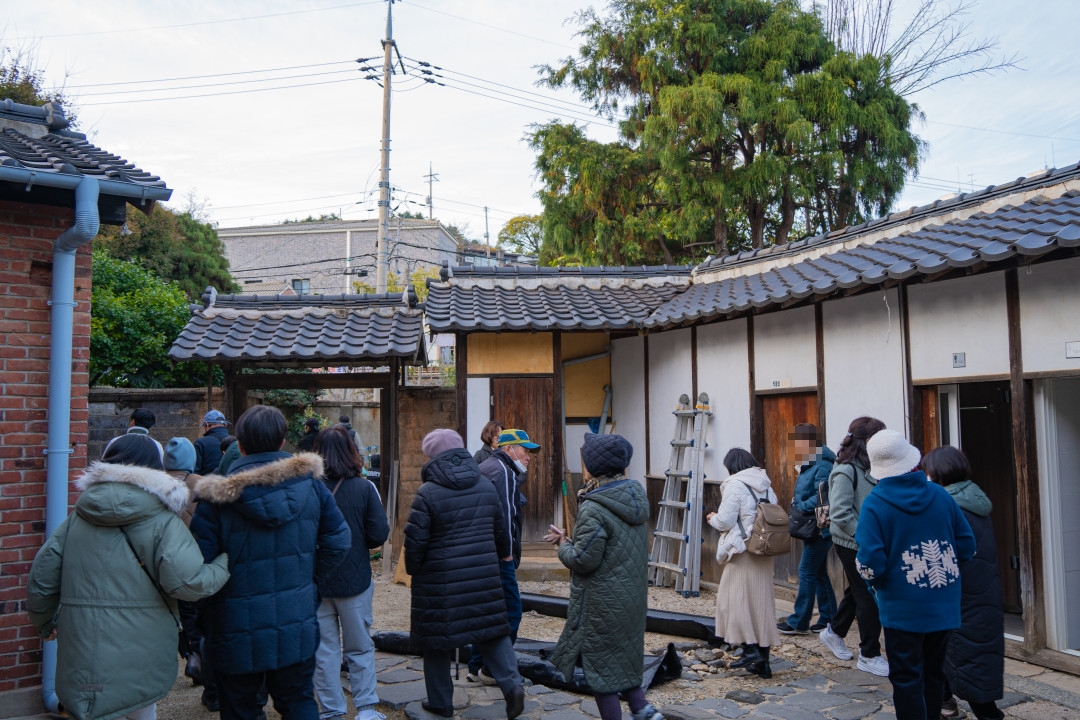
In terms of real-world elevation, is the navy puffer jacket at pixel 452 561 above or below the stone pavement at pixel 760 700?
above

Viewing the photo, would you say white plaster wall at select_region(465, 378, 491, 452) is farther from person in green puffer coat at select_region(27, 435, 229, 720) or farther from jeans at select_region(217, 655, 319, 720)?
person in green puffer coat at select_region(27, 435, 229, 720)

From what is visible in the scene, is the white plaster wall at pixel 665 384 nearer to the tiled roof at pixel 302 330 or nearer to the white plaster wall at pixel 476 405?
the white plaster wall at pixel 476 405

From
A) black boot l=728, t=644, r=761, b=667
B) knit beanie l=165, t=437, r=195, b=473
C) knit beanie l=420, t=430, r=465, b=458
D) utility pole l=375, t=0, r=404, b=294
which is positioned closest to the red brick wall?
knit beanie l=165, t=437, r=195, b=473

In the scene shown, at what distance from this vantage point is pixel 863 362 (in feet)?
23.5

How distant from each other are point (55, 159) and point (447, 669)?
150 inches

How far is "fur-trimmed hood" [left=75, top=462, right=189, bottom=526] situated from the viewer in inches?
131

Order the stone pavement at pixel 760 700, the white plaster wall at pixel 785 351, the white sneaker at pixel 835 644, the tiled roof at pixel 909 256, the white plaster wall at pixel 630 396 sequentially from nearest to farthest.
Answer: the stone pavement at pixel 760 700 → the tiled roof at pixel 909 256 → the white sneaker at pixel 835 644 → the white plaster wall at pixel 785 351 → the white plaster wall at pixel 630 396

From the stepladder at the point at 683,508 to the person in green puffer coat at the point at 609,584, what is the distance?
14.5 feet

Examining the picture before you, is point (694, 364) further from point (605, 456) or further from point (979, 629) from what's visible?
point (605, 456)

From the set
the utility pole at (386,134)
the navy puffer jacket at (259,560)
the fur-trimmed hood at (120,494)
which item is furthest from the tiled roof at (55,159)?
the utility pole at (386,134)

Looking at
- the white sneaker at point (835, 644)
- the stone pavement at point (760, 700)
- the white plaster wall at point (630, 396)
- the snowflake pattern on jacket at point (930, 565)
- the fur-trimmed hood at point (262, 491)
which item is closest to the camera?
the fur-trimmed hood at point (262, 491)

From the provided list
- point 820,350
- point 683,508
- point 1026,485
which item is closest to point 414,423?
point 683,508

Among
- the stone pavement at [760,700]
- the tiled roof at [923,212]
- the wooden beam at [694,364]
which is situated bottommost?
the stone pavement at [760,700]

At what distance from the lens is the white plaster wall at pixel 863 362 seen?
682cm
